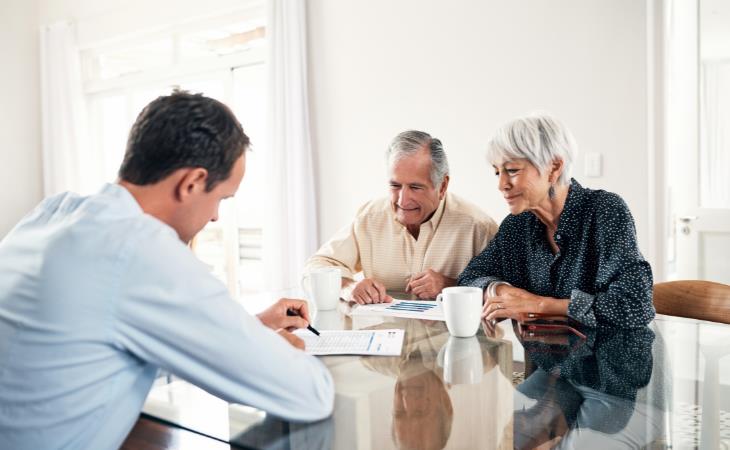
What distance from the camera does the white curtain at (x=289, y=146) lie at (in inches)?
156

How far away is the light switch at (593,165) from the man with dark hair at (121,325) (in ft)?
7.87

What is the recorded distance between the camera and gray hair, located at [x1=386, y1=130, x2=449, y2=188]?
2.02m

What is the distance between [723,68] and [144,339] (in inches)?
110

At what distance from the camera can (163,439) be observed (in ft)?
3.00

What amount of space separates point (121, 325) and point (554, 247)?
1267 millimetres

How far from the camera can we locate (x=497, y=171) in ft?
5.67

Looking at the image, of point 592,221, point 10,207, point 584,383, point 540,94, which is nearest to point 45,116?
point 10,207

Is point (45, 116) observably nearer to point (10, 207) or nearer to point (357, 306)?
point (10, 207)

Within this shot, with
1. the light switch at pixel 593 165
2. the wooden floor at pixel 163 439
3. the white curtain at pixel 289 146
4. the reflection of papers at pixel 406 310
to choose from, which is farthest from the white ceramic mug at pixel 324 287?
the white curtain at pixel 289 146

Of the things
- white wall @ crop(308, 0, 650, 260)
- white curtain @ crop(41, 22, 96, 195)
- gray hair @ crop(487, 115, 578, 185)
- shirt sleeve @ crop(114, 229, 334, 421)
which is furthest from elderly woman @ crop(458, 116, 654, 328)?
white curtain @ crop(41, 22, 96, 195)

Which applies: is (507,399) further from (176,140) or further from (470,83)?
(470,83)

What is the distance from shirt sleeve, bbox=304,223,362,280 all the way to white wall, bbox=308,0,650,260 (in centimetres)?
107

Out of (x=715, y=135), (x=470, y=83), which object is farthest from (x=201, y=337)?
(x=470, y=83)

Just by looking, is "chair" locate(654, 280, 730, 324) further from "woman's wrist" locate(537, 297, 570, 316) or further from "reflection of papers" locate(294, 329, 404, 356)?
"reflection of papers" locate(294, 329, 404, 356)
